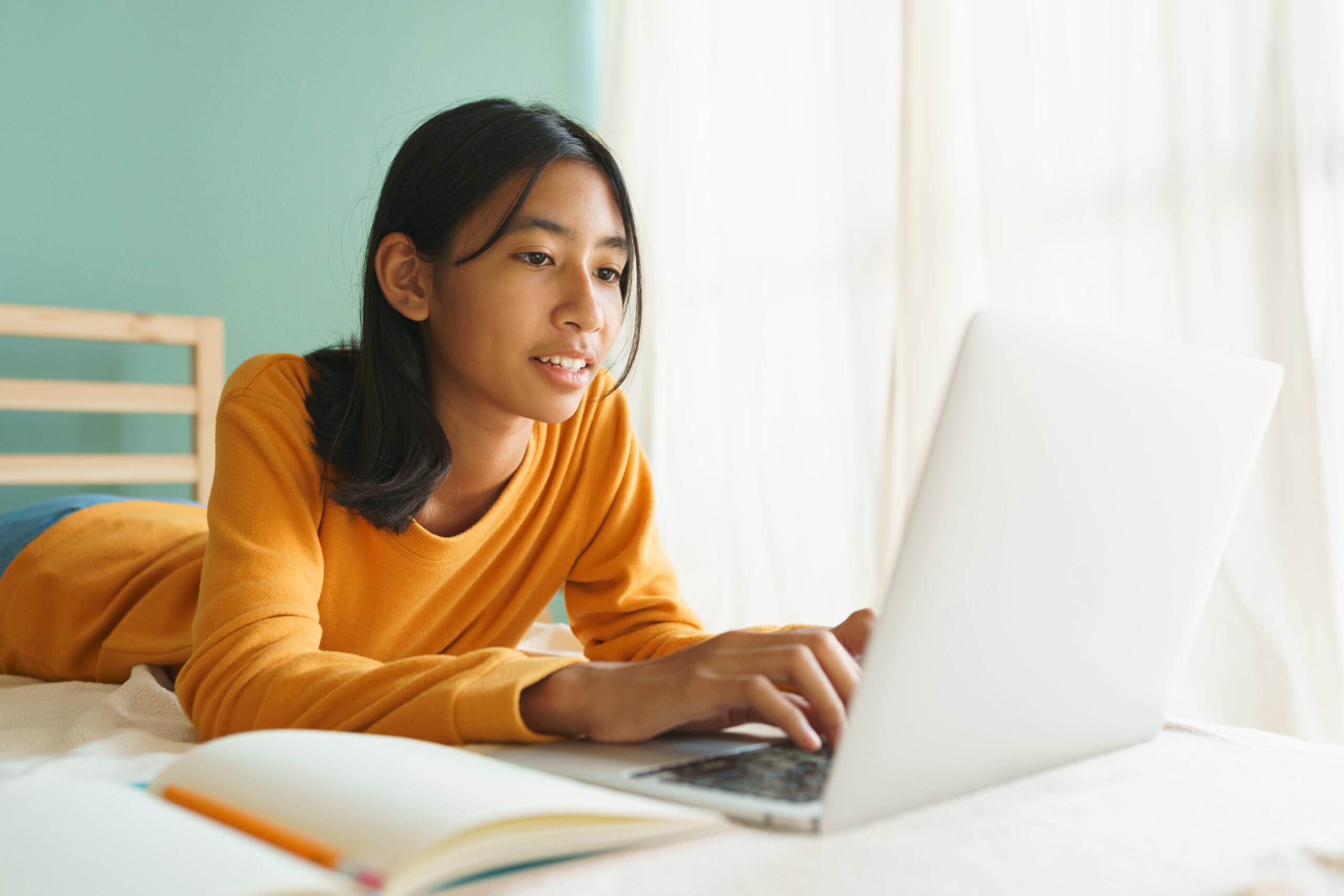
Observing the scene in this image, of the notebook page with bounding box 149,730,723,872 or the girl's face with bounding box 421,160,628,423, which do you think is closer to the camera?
the notebook page with bounding box 149,730,723,872

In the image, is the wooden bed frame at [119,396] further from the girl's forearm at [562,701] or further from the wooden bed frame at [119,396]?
the girl's forearm at [562,701]

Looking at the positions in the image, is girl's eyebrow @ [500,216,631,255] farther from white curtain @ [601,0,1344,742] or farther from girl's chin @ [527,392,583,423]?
white curtain @ [601,0,1344,742]

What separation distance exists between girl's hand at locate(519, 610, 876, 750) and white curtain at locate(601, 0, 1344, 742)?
3.21 ft

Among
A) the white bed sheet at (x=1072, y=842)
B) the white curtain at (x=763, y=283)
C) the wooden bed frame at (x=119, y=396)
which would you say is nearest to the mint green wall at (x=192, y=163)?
the wooden bed frame at (x=119, y=396)

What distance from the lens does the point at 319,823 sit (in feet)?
1.50

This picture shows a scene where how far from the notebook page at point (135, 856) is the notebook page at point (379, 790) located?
2 centimetres

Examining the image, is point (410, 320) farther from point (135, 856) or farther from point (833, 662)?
point (135, 856)

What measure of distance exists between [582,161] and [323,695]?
688mm

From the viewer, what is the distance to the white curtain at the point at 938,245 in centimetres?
137

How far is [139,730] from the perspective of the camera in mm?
947

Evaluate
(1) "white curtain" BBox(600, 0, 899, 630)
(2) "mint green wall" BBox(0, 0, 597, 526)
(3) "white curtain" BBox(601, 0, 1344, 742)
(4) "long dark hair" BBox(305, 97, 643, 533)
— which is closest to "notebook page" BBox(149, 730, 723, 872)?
(4) "long dark hair" BBox(305, 97, 643, 533)

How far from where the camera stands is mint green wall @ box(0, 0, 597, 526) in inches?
86.8

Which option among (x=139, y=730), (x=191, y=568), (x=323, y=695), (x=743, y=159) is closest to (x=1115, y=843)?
(x=323, y=695)

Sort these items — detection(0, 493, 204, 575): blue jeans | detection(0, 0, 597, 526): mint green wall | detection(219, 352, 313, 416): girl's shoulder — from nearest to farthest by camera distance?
1. detection(219, 352, 313, 416): girl's shoulder
2. detection(0, 493, 204, 575): blue jeans
3. detection(0, 0, 597, 526): mint green wall
